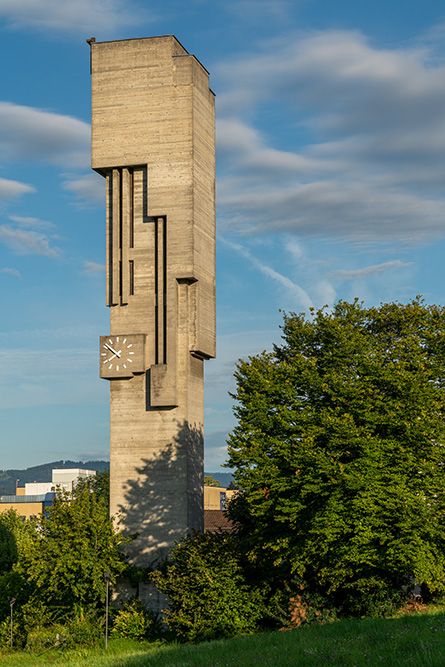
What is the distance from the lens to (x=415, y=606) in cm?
3647

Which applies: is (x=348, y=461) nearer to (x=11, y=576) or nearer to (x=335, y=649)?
(x=335, y=649)

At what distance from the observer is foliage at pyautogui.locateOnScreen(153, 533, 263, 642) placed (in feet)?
133

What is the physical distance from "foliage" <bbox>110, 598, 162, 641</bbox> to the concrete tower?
3.88m

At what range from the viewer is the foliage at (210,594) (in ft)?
133

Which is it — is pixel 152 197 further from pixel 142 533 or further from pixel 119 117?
pixel 142 533

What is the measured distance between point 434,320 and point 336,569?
15670 millimetres

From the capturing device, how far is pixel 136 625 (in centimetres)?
4519

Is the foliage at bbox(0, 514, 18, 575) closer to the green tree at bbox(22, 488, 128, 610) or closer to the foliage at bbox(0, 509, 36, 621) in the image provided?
the foliage at bbox(0, 509, 36, 621)

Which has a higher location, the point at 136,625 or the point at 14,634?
the point at 136,625

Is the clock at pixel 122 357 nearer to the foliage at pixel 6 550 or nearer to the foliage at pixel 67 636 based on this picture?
the foliage at pixel 67 636

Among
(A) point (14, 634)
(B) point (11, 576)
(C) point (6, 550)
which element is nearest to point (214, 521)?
(C) point (6, 550)

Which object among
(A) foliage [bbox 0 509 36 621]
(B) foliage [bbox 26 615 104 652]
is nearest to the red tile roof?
(A) foliage [bbox 0 509 36 621]

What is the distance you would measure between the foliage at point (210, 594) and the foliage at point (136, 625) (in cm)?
189

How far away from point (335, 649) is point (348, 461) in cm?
1740
